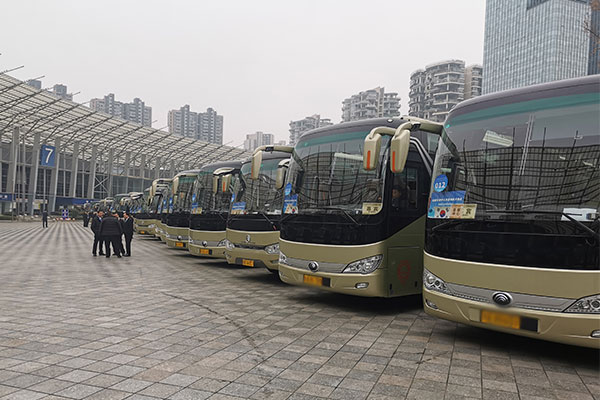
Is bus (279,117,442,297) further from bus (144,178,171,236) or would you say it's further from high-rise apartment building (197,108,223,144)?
high-rise apartment building (197,108,223,144)

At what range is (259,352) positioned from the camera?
4.89m

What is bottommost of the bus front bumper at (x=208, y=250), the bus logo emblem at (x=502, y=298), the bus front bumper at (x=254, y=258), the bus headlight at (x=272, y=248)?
the bus front bumper at (x=208, y=250)

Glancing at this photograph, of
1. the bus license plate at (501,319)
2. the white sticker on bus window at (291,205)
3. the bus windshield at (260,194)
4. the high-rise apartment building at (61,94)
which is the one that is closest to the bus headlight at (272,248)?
the bus windshield at (260,194)

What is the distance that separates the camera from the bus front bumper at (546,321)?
4.15 meters

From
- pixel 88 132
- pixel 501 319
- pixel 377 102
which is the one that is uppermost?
pixel 377 102

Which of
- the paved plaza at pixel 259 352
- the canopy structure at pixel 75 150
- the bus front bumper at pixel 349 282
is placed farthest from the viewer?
the canopy structure at pixel 75 150

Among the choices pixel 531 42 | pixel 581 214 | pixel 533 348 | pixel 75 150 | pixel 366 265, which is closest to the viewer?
pixel 581 214

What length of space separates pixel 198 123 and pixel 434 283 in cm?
13433

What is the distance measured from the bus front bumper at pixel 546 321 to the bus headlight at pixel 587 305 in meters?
0.04

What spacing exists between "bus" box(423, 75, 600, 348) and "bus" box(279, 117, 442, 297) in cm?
121

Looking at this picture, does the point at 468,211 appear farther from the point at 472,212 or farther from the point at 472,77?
the point at 472,77

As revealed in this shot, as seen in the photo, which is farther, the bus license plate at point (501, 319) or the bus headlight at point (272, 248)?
the bus headlight at point (272, 248)

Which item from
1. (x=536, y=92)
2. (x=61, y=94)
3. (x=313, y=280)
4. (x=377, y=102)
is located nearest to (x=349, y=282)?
(x=313, y=280)

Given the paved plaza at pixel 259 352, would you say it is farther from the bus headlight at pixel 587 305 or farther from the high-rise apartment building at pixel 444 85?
the high-rise apartment building at pixel 444 85
